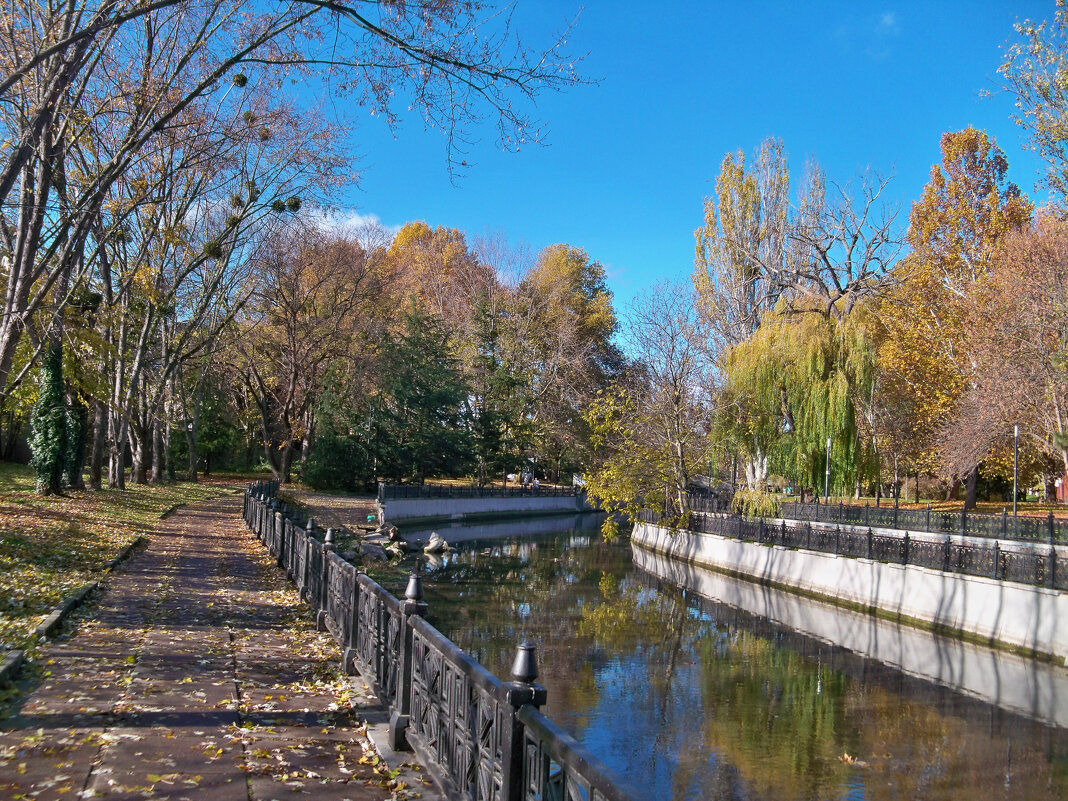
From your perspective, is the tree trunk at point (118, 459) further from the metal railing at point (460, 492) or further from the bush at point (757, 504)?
the bush at point (757, 504)

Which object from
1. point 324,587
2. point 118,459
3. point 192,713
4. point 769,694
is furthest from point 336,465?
point 192,713

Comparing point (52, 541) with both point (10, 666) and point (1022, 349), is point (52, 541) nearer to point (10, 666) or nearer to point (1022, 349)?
point (10, 666)

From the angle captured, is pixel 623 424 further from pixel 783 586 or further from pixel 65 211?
pixel 65 211

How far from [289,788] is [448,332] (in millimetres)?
41478

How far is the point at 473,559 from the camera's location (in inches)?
1075

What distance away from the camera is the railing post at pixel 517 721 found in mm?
3600

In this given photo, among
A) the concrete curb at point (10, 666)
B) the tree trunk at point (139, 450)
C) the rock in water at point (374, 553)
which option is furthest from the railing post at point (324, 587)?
the tree trunk at point (139, 450)

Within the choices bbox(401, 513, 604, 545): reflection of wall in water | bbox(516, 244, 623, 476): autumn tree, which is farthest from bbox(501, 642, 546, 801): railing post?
bbox(516, 244, 623, 476): autumn tree

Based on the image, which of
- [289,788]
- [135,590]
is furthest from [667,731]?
[135,590]

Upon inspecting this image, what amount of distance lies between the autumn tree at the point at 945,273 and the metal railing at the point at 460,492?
22.0 meters

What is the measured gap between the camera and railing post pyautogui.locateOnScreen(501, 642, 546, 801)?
3.60 m

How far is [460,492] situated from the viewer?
A: 1726 inches

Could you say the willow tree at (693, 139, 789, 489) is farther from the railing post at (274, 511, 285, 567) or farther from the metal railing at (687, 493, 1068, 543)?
the railing post at (274, 511, 285, 567)

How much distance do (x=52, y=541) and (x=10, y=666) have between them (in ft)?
27.9
